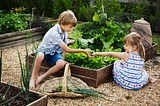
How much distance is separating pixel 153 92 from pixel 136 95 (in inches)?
12.0

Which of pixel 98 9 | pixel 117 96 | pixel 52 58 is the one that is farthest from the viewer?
pixel 98 9

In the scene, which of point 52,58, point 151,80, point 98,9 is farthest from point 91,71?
point 98,9

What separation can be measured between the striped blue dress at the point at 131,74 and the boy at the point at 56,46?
0.62 metres

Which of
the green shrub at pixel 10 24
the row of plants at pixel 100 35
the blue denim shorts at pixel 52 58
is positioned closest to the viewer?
the blue denim shorts at pixel 52 58

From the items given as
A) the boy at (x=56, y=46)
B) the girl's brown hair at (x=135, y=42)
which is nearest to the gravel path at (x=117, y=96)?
the boy at (x=56, y=46)

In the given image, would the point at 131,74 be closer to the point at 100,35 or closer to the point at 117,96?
the point at 117,96

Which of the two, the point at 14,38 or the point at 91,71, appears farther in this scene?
the point at 14,38

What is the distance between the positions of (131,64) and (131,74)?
0.52 feet

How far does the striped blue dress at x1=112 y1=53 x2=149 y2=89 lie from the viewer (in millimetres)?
2852

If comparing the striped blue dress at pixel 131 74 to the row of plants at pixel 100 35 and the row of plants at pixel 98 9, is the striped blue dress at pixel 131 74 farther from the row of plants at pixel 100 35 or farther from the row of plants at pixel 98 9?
the row of plants at pixel 98 9

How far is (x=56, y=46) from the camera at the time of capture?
3.07 m

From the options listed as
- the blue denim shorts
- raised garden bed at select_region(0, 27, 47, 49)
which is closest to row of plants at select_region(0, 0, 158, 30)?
raised garden bed at select_region(0, 27, 47, 49)

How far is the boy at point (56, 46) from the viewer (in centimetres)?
282

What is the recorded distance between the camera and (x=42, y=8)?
7.89m
